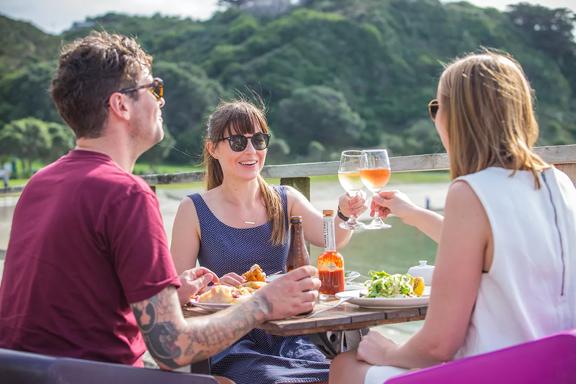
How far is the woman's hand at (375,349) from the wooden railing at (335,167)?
57.1 inches

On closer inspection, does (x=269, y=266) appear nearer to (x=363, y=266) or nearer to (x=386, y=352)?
(x=386, y=352)

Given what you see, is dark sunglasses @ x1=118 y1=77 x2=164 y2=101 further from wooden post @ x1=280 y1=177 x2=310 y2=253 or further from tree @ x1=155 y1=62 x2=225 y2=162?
tree @ x1=155 y1=62 x2=225 y2=162

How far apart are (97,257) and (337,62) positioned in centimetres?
7539

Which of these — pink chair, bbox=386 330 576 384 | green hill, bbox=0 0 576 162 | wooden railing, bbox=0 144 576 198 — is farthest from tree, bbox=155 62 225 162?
pink chair, bbox=386 330 576 384

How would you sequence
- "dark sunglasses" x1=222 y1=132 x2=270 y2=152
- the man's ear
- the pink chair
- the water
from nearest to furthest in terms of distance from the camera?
1. the pink chair
2. the man's ear
3. "dark sunglasses" x1=222 y1=132 x2=270 y2=152
4. the water

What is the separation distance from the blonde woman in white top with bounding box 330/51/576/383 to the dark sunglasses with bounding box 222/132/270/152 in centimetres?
142

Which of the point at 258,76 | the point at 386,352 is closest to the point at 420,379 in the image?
the point at 386,352

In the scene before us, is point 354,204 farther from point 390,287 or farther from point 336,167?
point 336,167

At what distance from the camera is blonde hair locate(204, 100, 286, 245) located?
10.8 feet

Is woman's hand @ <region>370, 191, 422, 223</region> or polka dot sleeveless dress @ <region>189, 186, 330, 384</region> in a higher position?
woman's hand @ <region>370, 191, 422, 223</region>

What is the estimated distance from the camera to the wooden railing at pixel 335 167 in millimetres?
3150

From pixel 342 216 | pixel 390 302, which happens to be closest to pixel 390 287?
pixel 390 302

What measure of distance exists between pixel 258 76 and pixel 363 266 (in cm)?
4927

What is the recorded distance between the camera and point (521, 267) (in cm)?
180
